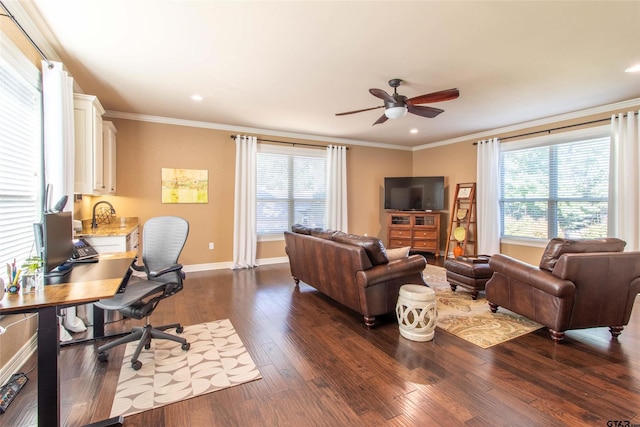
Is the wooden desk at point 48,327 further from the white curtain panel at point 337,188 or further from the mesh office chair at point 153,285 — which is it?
the white curtain panel at point 337,188

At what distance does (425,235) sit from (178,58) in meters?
5.59

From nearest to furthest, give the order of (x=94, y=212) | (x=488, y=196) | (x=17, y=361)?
(x=17, y=361) → (x=94, y=212) → (x=488, y=196)

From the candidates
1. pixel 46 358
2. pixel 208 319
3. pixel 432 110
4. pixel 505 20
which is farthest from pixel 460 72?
pixel 46 358

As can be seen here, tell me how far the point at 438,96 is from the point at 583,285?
7.24ft

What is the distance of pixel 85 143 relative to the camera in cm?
331

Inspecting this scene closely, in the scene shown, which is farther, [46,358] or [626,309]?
[626,309]

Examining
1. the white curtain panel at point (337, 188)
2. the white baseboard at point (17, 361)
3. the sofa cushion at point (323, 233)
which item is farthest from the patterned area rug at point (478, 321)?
the white baseboard at point (17, 361)

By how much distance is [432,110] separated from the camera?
361 centimetres

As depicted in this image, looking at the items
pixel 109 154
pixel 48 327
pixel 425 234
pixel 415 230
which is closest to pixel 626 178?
pixel 425 234

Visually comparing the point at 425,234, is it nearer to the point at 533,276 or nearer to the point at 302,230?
the point at 302,230

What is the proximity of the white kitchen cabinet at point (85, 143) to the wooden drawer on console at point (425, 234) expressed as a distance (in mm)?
5771

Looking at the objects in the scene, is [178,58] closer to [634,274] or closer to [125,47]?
[125,47]

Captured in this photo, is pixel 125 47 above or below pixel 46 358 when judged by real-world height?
above

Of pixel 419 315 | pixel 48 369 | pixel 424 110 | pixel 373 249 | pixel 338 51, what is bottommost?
pixel 419 315
